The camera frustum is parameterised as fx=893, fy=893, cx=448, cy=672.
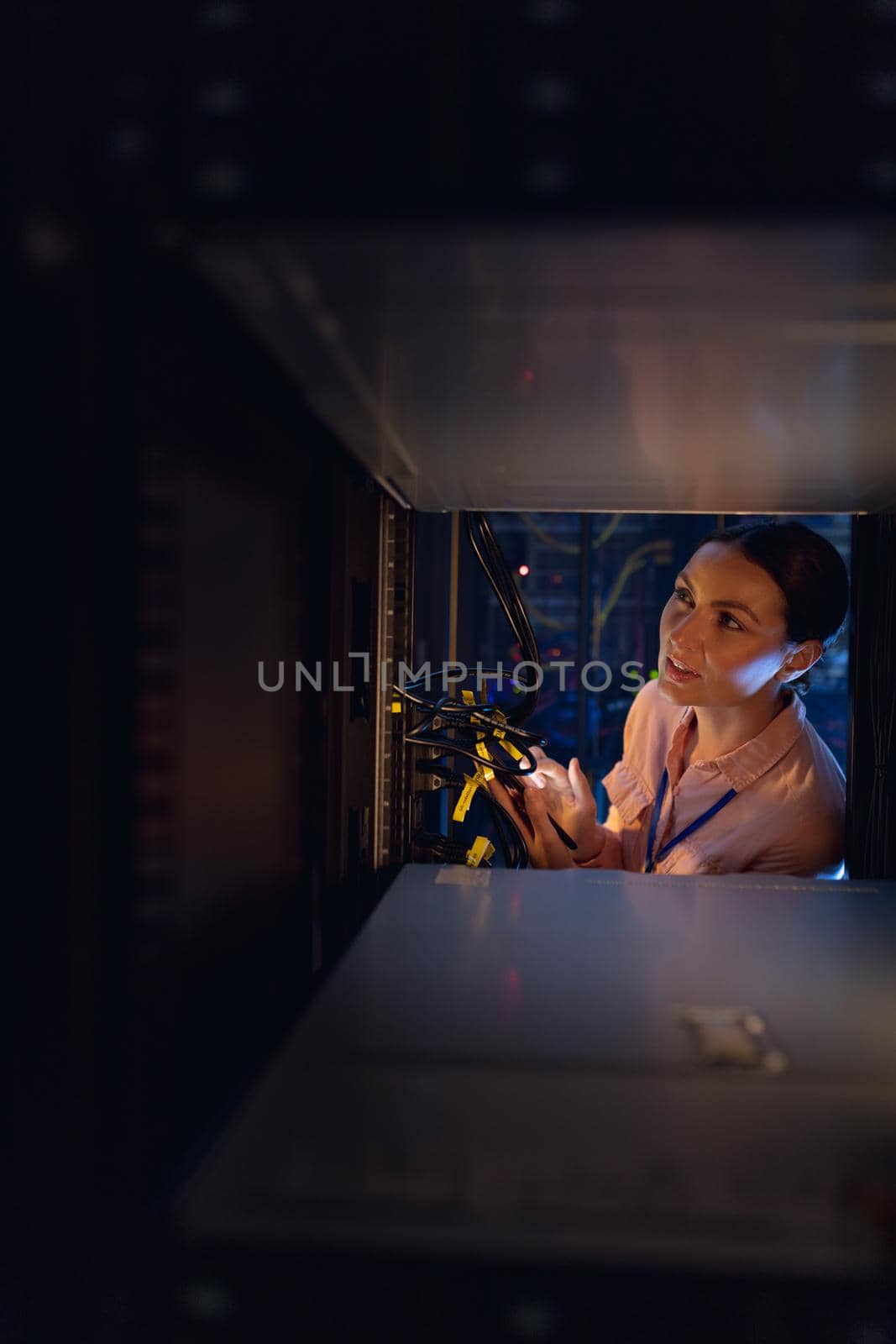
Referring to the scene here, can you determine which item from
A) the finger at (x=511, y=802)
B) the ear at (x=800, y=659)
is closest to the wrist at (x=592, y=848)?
the finger at (x=511, y=802)

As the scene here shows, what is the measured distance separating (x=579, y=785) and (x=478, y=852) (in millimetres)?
294

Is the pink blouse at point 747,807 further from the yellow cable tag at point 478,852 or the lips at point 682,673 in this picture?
the yellow cable tag at point 478,852

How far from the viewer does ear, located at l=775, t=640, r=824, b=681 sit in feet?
4.71

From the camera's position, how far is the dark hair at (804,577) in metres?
1.40

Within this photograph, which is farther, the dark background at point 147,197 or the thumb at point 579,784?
the thumb at point 579,784

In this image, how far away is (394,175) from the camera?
0.36 meters

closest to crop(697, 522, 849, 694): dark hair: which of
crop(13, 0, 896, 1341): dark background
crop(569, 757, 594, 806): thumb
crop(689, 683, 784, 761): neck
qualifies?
crop(689, 683, 784, 761): neck

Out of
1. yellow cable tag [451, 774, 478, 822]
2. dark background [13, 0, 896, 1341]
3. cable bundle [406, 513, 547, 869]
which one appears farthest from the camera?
yellow cable tag [451, 774, 478, 822]

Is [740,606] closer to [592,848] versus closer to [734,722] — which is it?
[734,722]

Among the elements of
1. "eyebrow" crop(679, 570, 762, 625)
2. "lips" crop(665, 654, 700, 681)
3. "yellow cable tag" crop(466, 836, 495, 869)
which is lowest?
"yellow cable tag" crop(466, 836, 495, 869)

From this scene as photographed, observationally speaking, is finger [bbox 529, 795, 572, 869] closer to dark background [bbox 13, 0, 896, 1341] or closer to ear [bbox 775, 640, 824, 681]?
ear [bbox 775, 640, 824, 681]

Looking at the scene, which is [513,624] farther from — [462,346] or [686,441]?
[462,346]

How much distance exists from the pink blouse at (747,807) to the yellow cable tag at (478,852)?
0.31 m

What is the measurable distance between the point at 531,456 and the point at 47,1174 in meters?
0.76
